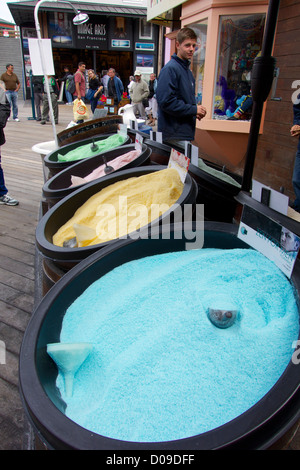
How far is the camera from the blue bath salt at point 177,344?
70 centimetres

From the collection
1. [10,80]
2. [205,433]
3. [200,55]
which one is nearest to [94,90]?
[10,80]

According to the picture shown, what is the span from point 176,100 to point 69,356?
6.70 ft

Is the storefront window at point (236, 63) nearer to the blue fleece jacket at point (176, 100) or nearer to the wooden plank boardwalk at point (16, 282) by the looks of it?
the blue fleece jacket at point (176, 100)

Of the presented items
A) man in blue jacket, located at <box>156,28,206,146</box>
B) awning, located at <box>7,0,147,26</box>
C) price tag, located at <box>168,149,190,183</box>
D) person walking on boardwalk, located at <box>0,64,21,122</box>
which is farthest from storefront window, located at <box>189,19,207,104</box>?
awning, located at <box>7,0,147,26</box>

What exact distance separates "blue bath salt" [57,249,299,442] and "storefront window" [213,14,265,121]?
145 inches

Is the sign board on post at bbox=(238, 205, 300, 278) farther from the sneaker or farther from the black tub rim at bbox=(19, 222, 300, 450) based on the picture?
the sneaker

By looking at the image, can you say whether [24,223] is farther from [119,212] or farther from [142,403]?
[142,403]

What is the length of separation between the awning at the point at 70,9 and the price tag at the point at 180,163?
643 inches

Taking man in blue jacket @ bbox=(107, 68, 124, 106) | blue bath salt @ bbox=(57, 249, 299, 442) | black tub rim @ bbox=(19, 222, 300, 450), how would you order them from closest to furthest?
black tub rim @ bbox=(19, 222, 300, 450)
blue bath salt @ bbox=(57, 249, 299, 442)
man in blue jacket @ bbox=(107, 68, 124, 106)

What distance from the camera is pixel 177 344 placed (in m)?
0.83

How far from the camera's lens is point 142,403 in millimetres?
722

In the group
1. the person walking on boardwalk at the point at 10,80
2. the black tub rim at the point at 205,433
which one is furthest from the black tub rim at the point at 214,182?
the person walking on boardwalk at the point at 10,80

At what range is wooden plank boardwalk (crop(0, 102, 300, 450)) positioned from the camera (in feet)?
4.24
